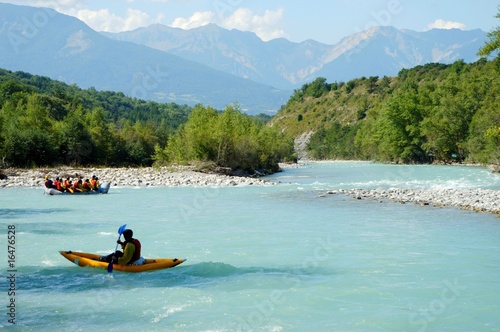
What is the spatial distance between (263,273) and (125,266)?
362 cm

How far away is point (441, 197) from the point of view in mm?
29734

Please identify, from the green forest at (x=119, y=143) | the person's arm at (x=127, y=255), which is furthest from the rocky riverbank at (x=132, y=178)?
the person's arm at (x=127, y=255)

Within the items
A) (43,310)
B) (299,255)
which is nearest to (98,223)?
(299,255)

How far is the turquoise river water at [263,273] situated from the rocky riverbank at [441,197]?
160 cm

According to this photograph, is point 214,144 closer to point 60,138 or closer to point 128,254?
point 60,138

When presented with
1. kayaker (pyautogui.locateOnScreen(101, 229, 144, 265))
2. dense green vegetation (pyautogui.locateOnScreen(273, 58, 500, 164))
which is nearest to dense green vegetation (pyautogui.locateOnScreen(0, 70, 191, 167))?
dense green vegetation (pyautogui.locateOnScreen(273, 58, 500, 164))

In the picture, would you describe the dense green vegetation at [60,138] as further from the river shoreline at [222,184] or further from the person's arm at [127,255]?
the person's arm at [127,255]

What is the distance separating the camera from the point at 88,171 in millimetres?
50188

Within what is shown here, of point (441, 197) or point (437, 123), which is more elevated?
point (437, 123)

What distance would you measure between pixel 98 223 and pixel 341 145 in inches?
4390

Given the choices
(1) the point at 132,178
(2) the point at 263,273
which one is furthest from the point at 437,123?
(2) the point at 263,273

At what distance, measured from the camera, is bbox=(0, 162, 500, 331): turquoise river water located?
11266mm

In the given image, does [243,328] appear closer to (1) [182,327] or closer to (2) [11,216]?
(1) [182,327]

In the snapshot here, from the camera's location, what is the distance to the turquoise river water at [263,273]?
11.3 m
